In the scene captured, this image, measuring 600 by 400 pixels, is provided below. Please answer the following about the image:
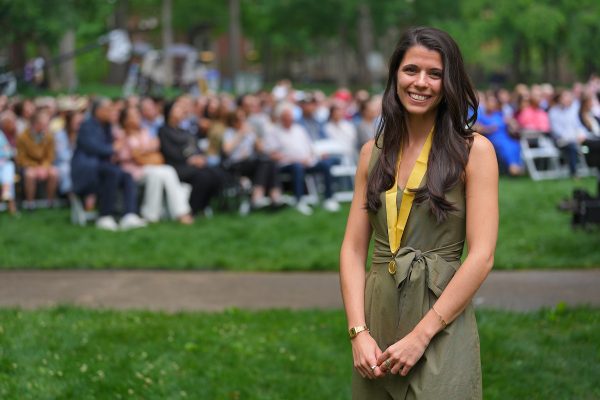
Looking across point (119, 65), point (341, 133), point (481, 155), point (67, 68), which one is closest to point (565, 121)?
point (341, 133)

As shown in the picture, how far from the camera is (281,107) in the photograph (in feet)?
53.4

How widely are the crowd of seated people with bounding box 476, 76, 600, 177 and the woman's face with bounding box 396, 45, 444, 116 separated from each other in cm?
1599

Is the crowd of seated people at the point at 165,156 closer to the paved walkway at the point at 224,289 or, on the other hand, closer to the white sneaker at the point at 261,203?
the white sneaker at the point at 261,203

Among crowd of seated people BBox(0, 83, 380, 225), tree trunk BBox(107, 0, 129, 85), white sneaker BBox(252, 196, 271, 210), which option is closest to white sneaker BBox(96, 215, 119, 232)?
crowd of seated people BBox(0, 83, 380, 225)

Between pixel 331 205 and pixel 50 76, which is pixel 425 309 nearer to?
pixel 331 205

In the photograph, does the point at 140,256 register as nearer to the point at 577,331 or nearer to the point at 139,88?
the point at 577,331

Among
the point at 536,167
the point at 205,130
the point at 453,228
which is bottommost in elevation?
Answer: the point at 536,167

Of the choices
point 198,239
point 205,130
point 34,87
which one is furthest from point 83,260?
point 34,87

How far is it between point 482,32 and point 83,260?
40.4 meters

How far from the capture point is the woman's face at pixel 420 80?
3.29 metres

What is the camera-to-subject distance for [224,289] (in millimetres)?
9266

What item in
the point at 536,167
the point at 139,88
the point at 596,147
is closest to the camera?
the point at 596,147

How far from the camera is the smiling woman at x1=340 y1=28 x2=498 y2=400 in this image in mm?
3244

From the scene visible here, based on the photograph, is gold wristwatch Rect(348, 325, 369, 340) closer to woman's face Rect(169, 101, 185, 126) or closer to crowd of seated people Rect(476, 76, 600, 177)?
woman's face Rect(169, 101, 185, 126)
